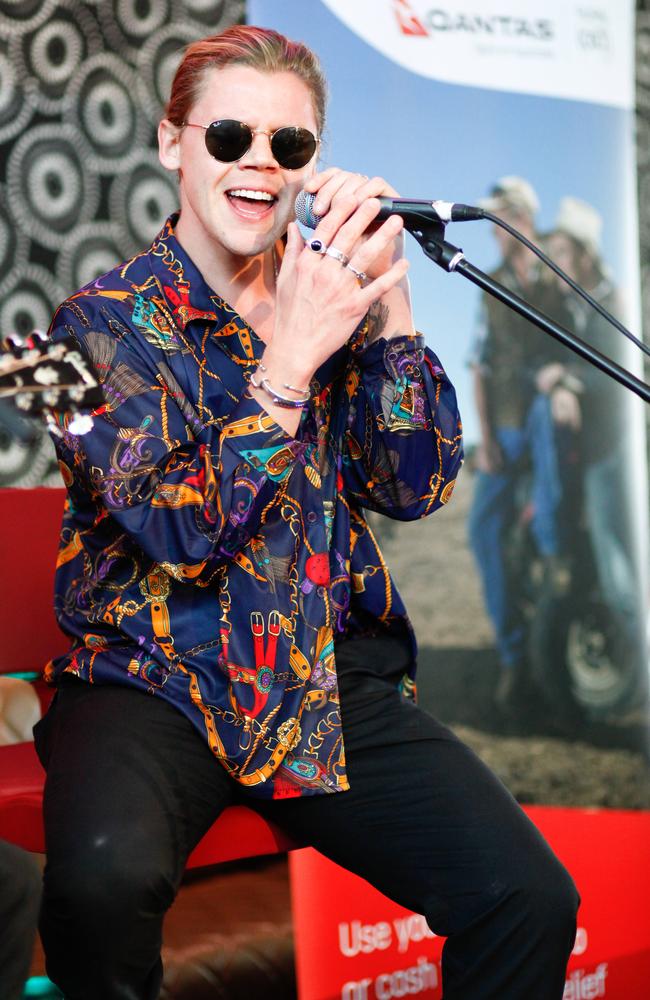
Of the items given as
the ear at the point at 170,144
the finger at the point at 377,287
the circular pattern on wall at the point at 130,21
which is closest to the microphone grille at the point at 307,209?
the finger at the point at 377,287

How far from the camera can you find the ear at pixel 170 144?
1744mm

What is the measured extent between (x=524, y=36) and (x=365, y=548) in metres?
1.64

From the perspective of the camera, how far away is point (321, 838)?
61.5 inches

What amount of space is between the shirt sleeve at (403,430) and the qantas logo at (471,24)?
131 centimetres

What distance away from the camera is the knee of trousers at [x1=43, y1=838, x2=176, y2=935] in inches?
50.8

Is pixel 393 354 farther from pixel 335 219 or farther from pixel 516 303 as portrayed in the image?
pixel 516 303

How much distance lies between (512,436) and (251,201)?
4.63 feet

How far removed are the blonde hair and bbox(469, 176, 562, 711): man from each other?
4.11 feet

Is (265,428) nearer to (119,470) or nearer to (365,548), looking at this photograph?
(119,470)

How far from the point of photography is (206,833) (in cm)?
156

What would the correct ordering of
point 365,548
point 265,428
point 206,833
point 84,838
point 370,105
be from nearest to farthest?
point 84,838
point 265,428
point 206,833
point 365,548
point 370,105

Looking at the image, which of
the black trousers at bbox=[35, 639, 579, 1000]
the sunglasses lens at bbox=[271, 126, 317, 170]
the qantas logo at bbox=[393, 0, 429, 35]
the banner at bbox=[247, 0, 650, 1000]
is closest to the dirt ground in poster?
the banner at bbox=[247, 0, 650, 1000]

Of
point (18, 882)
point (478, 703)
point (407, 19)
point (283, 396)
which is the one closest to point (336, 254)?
point (283, 396)

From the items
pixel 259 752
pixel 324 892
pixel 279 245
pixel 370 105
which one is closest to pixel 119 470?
pixel 259 752
